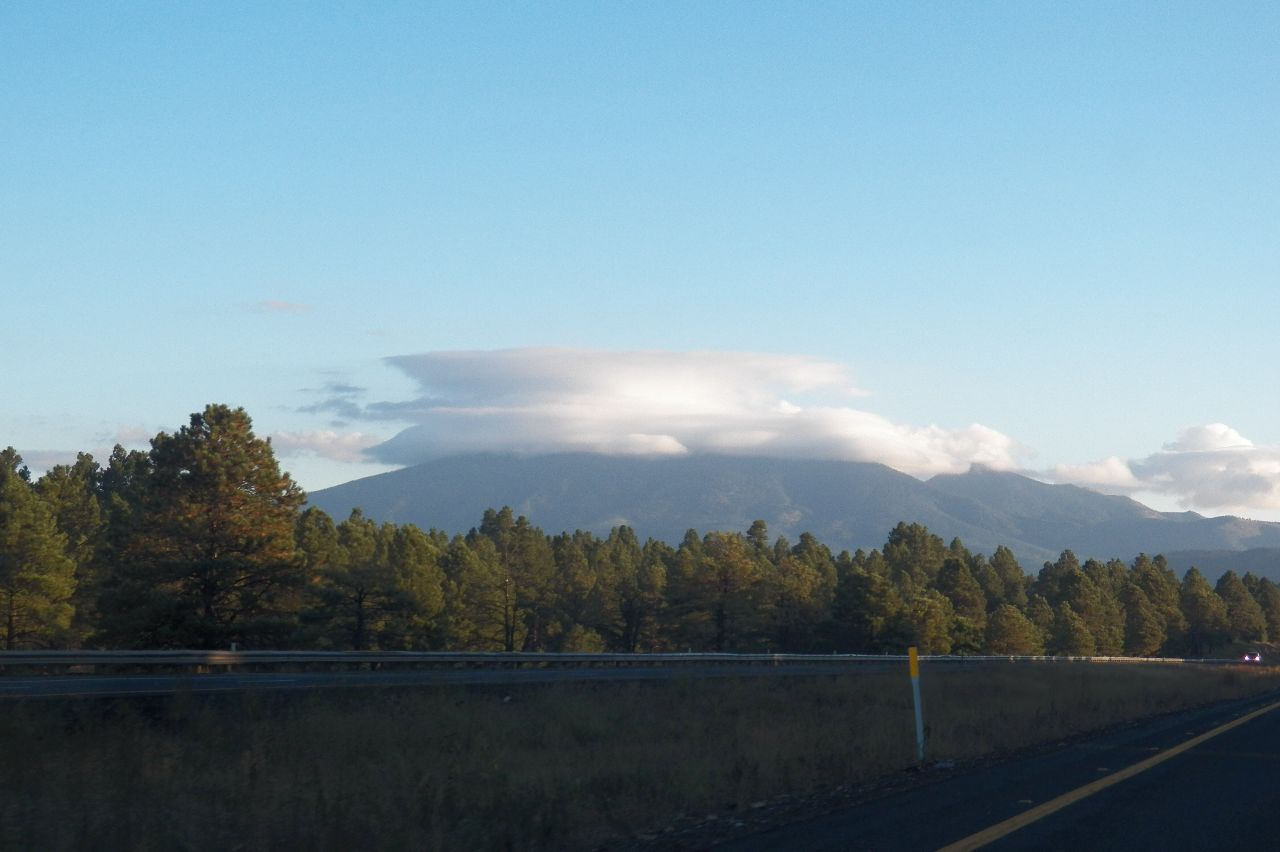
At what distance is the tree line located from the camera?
4206cm

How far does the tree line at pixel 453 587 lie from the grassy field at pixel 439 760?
63.6 ft

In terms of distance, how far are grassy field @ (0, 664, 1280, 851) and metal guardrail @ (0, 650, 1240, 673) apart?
4831 millimetres

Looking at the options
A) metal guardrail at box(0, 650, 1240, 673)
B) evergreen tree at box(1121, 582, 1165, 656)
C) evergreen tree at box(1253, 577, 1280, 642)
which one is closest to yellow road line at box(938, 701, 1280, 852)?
metal guardrail at box(0, 650, 1240, 673)

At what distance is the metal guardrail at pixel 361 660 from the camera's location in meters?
23.5

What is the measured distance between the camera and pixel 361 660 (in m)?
31.3

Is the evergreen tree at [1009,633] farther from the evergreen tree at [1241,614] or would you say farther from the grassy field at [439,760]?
the grassy field at [439,760]

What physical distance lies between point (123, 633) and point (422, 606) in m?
20.4

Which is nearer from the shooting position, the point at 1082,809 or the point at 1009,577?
the point at 1082,809

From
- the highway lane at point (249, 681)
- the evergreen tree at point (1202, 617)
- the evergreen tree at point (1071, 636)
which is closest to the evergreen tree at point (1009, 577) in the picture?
the evergreen tree at point (1202, 617)

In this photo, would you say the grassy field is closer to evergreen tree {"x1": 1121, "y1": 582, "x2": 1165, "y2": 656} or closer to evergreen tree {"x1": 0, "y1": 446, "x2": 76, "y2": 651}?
evergreen tree {"x1": 0, "y1": 446, "x2": 76, "y2": 651}

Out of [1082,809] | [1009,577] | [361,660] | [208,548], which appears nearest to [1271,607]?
[1009,577]

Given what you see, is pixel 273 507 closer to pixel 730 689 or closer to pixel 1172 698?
pixel 730 689

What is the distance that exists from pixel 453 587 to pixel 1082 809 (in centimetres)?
5932

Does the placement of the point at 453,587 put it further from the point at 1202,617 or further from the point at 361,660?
the point at 1202,617
